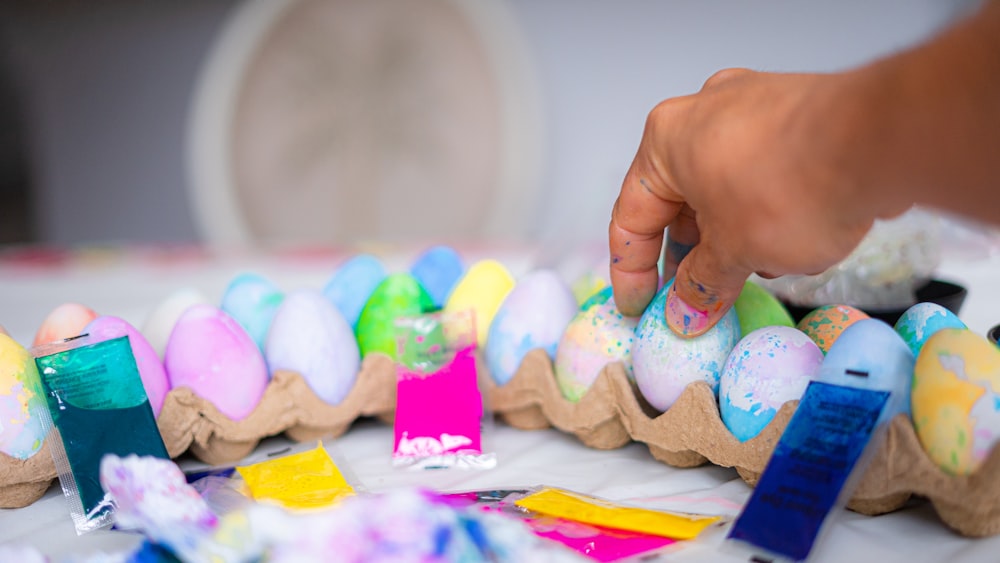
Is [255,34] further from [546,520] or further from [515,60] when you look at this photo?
[546,520]

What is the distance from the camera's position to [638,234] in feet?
2.54

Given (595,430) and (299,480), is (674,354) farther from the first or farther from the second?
(299,480)

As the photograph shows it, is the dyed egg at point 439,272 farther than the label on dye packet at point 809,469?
Yes

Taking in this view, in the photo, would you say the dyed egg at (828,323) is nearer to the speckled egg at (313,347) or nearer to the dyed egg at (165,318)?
the speckled egg at (313,347)

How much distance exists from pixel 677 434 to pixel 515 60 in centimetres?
240

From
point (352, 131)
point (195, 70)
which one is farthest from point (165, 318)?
point (195, 70)

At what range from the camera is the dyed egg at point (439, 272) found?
1.17 meters

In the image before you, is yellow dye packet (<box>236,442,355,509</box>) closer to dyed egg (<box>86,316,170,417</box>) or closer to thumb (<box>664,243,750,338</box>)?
dyed egg (<box>86,316,170,417</box>)

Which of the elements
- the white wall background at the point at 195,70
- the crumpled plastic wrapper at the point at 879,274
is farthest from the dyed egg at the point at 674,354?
the white wall background at the point at 195,70

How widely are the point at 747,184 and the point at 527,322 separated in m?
0.40

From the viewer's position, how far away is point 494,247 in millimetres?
2350

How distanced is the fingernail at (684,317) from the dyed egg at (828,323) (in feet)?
0.44

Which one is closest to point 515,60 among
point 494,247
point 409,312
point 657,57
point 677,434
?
point 657,57

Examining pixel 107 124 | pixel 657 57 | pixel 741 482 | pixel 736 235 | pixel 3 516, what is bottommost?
pixel 741 482
